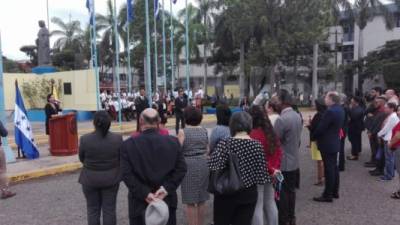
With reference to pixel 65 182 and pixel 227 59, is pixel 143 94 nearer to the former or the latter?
pixel 65 182

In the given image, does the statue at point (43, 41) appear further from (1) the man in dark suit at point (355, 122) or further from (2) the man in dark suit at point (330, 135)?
(2) the man in dark suit at point (330, 135)

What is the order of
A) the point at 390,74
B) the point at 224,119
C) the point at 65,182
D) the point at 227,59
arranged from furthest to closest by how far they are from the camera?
the point at 227,59 → the point at 390,74 → the point at 65,182 → the point at 224,119

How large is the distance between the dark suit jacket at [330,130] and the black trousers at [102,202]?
3510 millimetres

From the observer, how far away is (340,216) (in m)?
6.32

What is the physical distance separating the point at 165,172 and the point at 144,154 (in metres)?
0.26

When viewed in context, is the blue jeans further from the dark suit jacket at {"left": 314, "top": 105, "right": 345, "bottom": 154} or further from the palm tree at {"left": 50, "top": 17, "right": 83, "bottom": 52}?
the palm tree at {"left": 50, "top": 17, "right": 83, "bottom": 52}

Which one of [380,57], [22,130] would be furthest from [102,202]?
[380,57]

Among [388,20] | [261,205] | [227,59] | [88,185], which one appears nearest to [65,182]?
[88,185]

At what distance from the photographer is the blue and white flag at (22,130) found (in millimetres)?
10695

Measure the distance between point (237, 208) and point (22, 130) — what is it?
803 centimetres

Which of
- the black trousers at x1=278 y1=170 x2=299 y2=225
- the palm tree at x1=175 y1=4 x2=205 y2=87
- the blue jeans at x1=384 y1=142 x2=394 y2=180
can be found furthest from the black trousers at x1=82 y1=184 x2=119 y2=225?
the palm tree at x1=175 y1=4 x2=205 y2=87

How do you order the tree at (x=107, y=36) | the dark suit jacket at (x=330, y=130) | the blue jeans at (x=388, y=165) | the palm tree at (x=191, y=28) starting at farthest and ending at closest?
1. the tree at (x=107, y=36)
2. the palm tree at (x=191, y=28)
3. the blue jeans at (x=388, y=165)
4. the dark suit jacket at (x=330, y=130)

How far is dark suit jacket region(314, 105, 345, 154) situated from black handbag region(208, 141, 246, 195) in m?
3.10

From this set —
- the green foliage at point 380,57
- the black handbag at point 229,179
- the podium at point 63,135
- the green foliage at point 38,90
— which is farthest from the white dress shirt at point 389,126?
the green foliage at point 380,57
